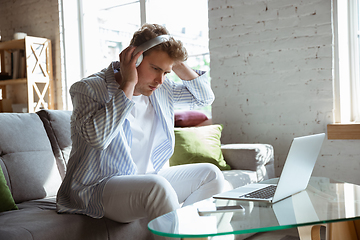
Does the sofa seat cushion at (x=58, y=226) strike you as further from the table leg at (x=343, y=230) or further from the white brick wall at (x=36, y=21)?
the white brick wall at (x=36, y=21)

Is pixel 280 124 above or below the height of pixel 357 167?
above

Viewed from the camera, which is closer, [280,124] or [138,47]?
[138,47]

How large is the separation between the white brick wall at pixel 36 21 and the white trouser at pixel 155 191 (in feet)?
10.2

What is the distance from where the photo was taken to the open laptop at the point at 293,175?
1.17m

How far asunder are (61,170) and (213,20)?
2027mm

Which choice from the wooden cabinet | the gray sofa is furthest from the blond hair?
the wooden cabinet

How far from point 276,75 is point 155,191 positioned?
2103mm

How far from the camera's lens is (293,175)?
124cm

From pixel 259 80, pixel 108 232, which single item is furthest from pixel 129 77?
pixel 259 80

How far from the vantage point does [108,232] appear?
Result: 147 cm

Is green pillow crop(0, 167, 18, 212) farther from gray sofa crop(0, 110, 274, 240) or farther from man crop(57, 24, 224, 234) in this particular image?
man crop(57, 24, 224, 234)

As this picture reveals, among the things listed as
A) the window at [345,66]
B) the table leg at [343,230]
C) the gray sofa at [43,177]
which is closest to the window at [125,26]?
the window at [345,66]

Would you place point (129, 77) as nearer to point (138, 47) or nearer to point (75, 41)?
point (138, 47)

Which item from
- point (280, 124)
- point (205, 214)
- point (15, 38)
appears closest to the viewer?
point (205, 214)
